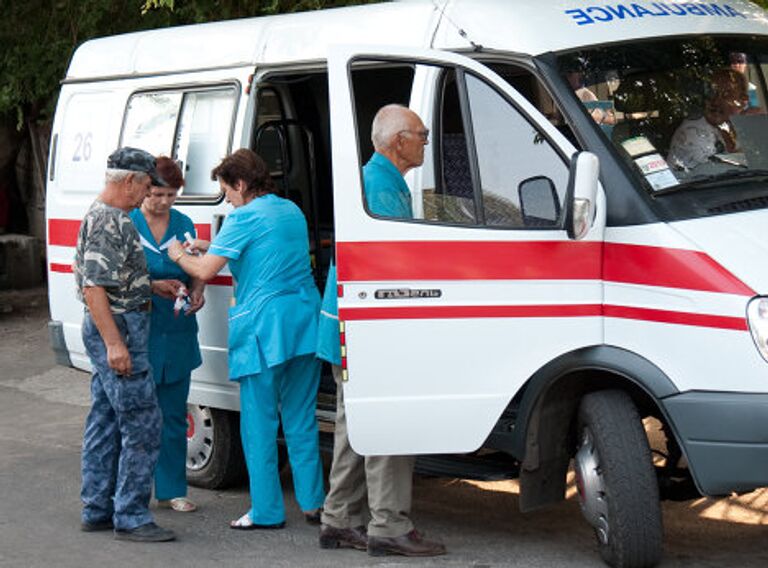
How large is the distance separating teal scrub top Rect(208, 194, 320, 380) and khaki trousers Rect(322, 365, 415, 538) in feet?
1.16

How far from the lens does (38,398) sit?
11.3 meters

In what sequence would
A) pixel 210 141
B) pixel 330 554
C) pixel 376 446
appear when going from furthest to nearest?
pixel 210 141, pixel 330 554, pixel 376 446

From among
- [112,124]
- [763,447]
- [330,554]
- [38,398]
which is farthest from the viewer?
[38,398]

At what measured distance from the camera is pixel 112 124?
342 inches

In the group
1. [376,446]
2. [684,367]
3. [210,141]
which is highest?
[210,141]

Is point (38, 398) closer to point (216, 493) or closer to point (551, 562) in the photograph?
point (216, 493)

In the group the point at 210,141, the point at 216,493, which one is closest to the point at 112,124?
the point at 210,141

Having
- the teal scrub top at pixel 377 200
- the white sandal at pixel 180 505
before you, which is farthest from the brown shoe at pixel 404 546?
the white sandal at pixel 180 505

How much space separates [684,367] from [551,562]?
3.96 feet

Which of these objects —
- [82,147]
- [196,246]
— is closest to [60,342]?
[82,147]

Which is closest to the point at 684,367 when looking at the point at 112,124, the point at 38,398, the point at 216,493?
the point at 216,493

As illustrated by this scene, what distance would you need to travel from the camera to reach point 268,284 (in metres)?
7.16

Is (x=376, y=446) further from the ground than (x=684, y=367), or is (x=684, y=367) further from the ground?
(x=684, y=367)

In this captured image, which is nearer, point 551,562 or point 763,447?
point 763,447
